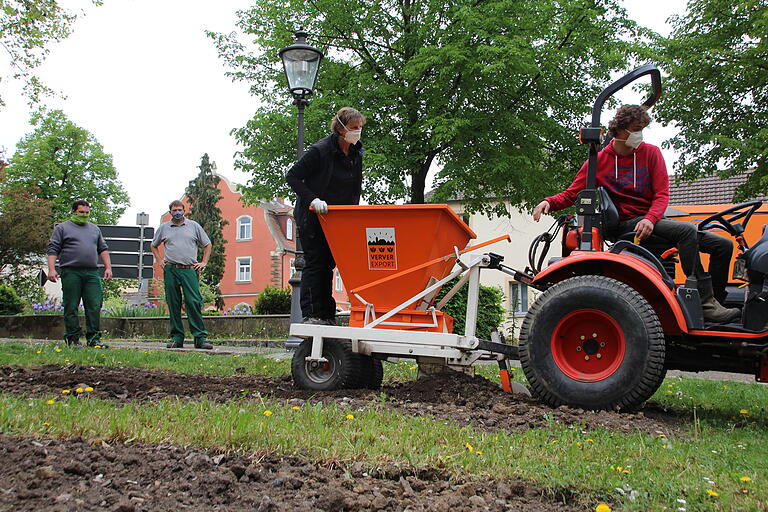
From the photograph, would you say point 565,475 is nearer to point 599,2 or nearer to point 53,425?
point 53,425

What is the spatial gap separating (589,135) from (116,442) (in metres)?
3.33

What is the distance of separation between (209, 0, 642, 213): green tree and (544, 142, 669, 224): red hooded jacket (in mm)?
11702

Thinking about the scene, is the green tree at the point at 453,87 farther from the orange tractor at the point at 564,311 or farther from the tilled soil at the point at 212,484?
the tilled soil at the point at 212,484

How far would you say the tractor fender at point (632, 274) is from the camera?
412 centimetres

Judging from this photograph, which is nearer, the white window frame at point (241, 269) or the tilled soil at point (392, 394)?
the tilled soil at point (392, 394)

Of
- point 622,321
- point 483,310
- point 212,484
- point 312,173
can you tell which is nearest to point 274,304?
point 483,310

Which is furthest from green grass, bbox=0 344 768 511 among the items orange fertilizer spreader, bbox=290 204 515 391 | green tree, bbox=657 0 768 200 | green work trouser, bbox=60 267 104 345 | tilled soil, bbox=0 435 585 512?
green tree, bbox=657 0 768 200

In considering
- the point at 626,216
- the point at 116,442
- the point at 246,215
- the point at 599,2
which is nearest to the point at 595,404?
the point at 626,216

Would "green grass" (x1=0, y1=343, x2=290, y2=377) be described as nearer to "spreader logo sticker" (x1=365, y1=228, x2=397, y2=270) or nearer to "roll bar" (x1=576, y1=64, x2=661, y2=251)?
"spreader logo sticker" (x1=365, y1=228, x2=397, y2=270)

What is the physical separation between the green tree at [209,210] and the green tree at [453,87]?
29034 mm

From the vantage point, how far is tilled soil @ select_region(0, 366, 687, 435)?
3854 mm

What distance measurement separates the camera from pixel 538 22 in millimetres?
17188

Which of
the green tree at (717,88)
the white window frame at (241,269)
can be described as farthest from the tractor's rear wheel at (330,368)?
the white window frame at (241,269)

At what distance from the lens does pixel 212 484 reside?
239 cm
